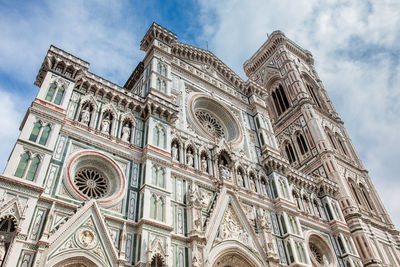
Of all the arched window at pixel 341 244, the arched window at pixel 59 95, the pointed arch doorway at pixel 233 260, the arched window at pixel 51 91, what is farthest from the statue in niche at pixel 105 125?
the arched window at pixel 341 244

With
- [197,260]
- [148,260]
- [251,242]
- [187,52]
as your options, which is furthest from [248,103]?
[148,260]

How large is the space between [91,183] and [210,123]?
1031 centimetres

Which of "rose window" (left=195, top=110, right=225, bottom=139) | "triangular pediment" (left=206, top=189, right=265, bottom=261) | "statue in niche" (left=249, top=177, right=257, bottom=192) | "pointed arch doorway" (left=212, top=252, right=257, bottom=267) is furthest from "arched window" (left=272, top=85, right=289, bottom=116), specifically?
"pointed arch doorway" (left=212, top=252, right=257, bottom=267)

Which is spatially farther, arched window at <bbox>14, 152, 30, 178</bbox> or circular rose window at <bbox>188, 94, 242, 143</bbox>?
circular rose window at <bbox>188, 94, 242, 143</bbox>

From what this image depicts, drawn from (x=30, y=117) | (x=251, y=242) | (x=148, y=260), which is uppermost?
(x=30, y=117)

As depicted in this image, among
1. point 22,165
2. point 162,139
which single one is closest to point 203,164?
point 162,139

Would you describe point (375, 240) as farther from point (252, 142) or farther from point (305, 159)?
point (252, 142)

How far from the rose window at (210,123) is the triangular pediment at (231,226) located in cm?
521

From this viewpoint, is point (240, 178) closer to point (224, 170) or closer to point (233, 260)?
point (224, 170)

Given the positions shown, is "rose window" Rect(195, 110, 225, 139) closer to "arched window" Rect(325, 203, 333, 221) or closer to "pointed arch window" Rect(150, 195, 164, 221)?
"pointed arch window" Rect(150, 195, 164, 221)

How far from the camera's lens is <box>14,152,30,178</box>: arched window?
11.5 m

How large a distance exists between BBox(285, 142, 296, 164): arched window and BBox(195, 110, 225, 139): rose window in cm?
1262

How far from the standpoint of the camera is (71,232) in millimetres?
11578

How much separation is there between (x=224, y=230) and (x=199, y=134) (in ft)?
19.1
